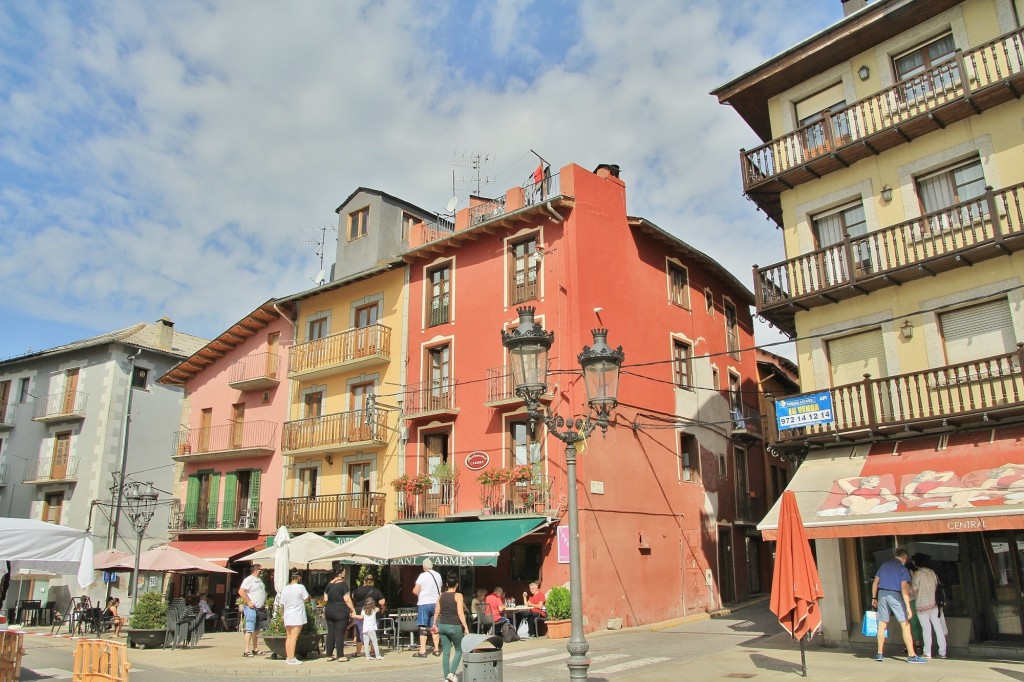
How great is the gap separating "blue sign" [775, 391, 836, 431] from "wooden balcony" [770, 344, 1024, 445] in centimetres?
16

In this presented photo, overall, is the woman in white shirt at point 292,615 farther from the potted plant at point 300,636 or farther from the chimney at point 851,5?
the chimney at point 851,5

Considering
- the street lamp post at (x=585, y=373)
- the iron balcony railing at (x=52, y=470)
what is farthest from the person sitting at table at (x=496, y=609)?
the iron balcony railing at (x=52, y=470)

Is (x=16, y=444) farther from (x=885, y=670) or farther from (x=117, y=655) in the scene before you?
(x=885, y=670)

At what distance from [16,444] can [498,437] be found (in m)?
27.3

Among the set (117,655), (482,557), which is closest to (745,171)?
(482,557)

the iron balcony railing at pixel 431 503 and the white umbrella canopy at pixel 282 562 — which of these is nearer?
the white umbrella canopy at pixel 282 562

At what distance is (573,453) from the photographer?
10.1 m

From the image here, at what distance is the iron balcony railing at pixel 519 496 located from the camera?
2084 centimetres

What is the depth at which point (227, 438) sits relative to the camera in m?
31.6

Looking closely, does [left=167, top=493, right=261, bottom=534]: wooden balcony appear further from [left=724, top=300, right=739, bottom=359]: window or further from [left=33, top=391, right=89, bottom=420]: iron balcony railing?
[left=724, top=300, right=739, bottom=359]: window

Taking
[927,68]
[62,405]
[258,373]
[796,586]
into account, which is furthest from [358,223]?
[796,586]

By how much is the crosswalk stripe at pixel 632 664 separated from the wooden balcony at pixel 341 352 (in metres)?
14.5

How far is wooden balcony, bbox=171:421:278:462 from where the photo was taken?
29594 millimetres

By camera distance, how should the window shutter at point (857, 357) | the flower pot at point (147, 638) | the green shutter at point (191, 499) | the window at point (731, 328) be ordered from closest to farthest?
1. the window shutter at point (857, 357)
2. the flower pot at point (147, 638)
3. the window at point (731, 328)
4. the green shutter at point (191, 499)
